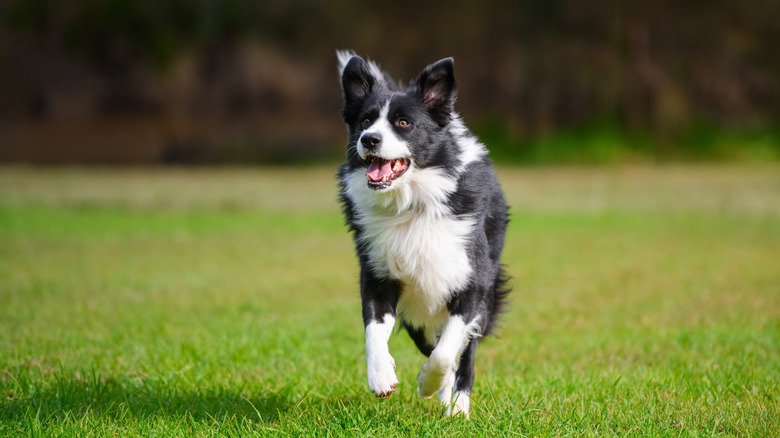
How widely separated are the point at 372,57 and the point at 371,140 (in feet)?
69.6

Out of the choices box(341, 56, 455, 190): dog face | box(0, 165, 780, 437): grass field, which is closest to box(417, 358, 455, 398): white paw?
box(0, 165, 780, 437): grass field

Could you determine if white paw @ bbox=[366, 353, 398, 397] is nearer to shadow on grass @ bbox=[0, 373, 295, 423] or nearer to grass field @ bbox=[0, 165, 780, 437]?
grass field @ bbox=[0, 165, 780, 437]

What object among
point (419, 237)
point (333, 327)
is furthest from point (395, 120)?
point (333, 327)

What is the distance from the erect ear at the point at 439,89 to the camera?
15.4 ft

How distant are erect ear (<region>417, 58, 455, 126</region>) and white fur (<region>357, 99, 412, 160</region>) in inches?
10.2

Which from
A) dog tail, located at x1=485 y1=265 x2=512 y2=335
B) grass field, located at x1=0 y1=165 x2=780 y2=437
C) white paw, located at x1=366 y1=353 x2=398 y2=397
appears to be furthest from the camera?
dog tail, located at x1=485 y1=265 x2=512 y2=335

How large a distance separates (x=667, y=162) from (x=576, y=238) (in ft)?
37.5

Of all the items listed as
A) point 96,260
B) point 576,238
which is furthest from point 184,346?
point 576,238

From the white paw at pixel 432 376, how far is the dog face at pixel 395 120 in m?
0.92

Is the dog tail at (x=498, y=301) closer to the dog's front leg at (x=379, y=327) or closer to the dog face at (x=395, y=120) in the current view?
the dog's front leg at (x=379, y=327)

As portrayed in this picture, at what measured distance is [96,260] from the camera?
11180 millimetres

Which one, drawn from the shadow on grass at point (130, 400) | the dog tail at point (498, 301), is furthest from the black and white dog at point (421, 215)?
the shadow on grass at point (130, 400)

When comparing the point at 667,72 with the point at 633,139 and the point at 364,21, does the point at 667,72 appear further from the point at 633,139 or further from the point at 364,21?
the point at 364,21

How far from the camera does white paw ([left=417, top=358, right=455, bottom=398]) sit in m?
4.34
